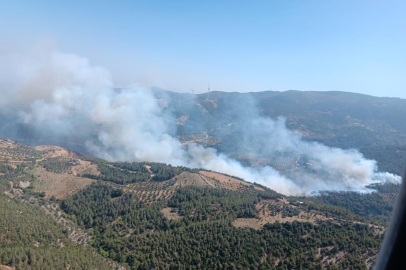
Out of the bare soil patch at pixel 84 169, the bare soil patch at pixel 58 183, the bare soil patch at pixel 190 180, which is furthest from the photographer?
the bare soil patch at pixel 84 169

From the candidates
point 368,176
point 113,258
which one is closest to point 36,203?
point 113,258

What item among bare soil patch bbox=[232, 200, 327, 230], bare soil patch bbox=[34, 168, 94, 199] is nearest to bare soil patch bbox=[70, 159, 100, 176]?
bare soil patch bbox=[34, 168, 94, 199]

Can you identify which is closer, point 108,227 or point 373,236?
point 373,236

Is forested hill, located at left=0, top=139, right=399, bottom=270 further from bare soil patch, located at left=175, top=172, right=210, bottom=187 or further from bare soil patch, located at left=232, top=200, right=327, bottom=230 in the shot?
bare soil patch, located at left=175, top=172, right=210, bottom=187

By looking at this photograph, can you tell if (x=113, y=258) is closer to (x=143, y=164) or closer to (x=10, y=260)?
(x=10, y=260)

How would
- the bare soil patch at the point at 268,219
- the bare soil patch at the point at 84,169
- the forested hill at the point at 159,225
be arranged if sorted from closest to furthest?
the forested hill at the point at 159,225 < the bare soil patch at the point at 268,219 < the bare soil patch at the point at 84,169

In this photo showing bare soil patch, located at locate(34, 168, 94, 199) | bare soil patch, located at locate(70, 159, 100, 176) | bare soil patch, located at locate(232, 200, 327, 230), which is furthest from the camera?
bare soil patch, located at locate(70, 159, 100, 176)

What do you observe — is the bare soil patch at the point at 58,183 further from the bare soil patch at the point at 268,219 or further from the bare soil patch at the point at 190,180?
the bare soil patch at the point at 268,219

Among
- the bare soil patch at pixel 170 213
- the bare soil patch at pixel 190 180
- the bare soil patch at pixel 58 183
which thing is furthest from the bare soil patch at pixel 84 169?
the bare soil patch at pixel 170 213
